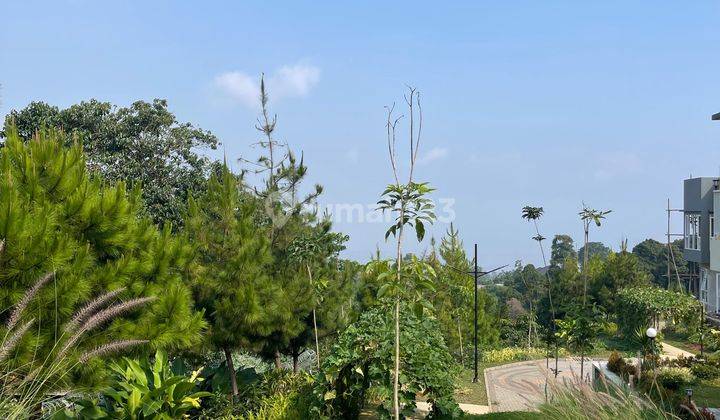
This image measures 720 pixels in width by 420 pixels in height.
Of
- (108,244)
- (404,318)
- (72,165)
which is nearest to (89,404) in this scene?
(108,244)

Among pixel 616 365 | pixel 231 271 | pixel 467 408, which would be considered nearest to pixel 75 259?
pixel 231 271

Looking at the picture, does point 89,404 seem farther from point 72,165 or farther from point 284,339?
point 284,339

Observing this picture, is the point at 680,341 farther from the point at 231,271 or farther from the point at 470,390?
the point at 231,271

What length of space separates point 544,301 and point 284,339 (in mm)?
26550

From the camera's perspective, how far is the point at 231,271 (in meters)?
14.3

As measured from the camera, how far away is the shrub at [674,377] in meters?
16.9

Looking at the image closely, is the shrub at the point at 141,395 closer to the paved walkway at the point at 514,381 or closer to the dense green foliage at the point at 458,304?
the paved walkway at the point at 514,381

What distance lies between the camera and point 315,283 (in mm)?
16312

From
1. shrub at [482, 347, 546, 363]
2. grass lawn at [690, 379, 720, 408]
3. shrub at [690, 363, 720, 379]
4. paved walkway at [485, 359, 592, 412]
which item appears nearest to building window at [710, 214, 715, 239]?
shrub at [482, 347, 546, 363]

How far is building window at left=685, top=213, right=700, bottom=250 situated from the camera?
121 feet

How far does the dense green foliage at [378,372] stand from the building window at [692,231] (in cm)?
3047

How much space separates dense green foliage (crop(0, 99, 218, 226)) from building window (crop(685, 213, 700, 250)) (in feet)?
91.4

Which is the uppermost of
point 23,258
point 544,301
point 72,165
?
point 72,165

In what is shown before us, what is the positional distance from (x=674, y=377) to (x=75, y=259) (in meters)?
15.8
